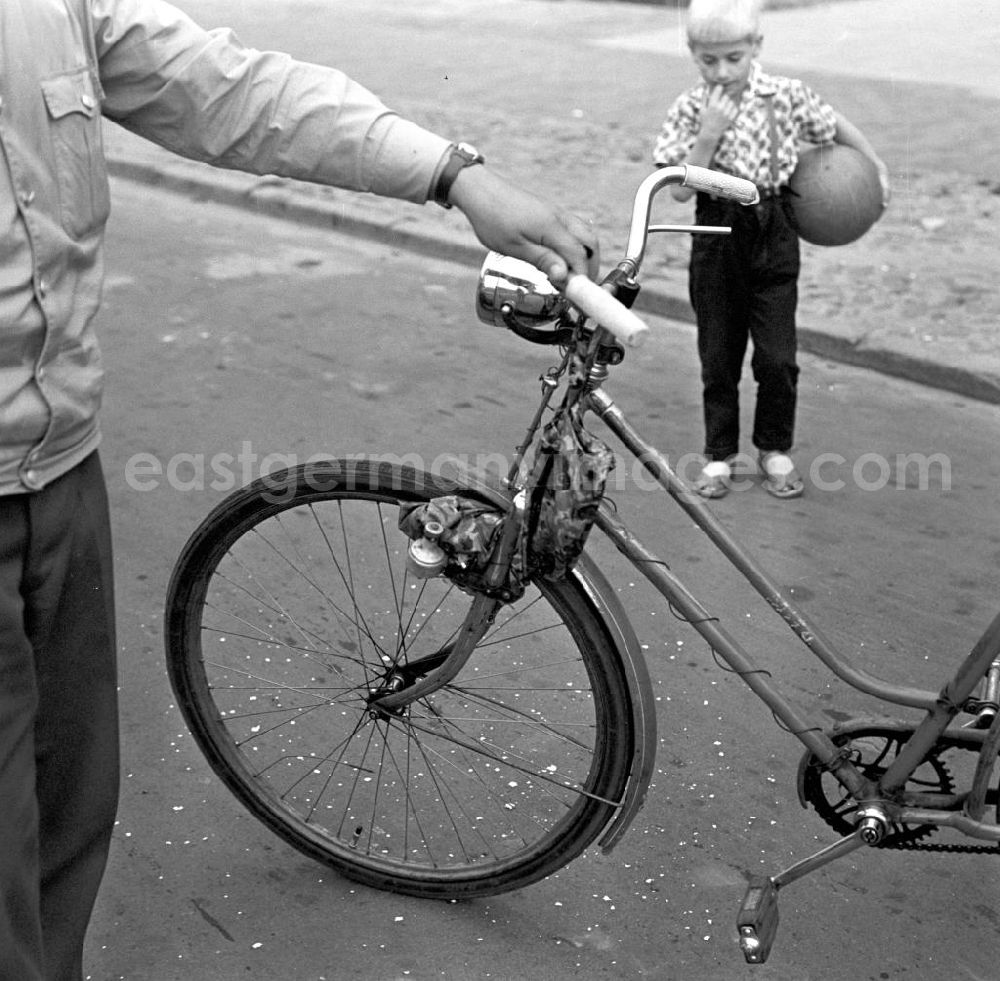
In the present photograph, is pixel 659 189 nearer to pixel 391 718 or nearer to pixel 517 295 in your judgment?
pixel 517 295

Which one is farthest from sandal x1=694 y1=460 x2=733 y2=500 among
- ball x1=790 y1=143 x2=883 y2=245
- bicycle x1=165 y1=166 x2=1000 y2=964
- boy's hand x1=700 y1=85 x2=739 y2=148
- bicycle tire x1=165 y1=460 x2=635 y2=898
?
bicycle x1=165 y1=166 x2=1000 y2=964

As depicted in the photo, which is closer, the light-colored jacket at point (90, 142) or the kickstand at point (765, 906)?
the light-colored jacket at point (90, 142)

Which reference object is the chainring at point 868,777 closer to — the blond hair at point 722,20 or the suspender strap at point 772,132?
the suspender strap at point 772,132

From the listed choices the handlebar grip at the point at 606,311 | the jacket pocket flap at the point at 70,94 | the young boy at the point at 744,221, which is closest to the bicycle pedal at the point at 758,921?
the handlebar grip at the point at 606,311

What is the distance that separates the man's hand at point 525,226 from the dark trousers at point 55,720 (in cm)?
71

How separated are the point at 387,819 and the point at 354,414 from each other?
2320 millimetres

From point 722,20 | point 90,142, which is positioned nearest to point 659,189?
point 90,142

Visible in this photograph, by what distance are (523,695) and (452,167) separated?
1722mm

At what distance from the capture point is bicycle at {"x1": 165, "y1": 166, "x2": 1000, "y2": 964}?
236 cm

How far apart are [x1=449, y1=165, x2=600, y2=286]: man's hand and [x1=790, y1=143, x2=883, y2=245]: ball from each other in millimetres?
2448

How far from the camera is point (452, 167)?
216 cm

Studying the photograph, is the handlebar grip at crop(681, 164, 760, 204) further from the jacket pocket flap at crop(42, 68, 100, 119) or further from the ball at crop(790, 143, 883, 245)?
the ball at crop(790, 143, 883, 245)

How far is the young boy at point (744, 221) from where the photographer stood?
13.9 feet

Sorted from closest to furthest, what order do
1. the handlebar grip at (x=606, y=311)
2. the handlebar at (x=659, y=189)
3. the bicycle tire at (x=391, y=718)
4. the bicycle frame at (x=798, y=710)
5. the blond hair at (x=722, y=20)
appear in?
1. the handlebar grip at (x=606, y=311)
2. the handlebar at (x=659, y=189)
3. the bicycle frame at (x=798, y=710)
4. the bicycle tire at (x=391, y=718)
5. the blond hair at (x=722, y=20)
